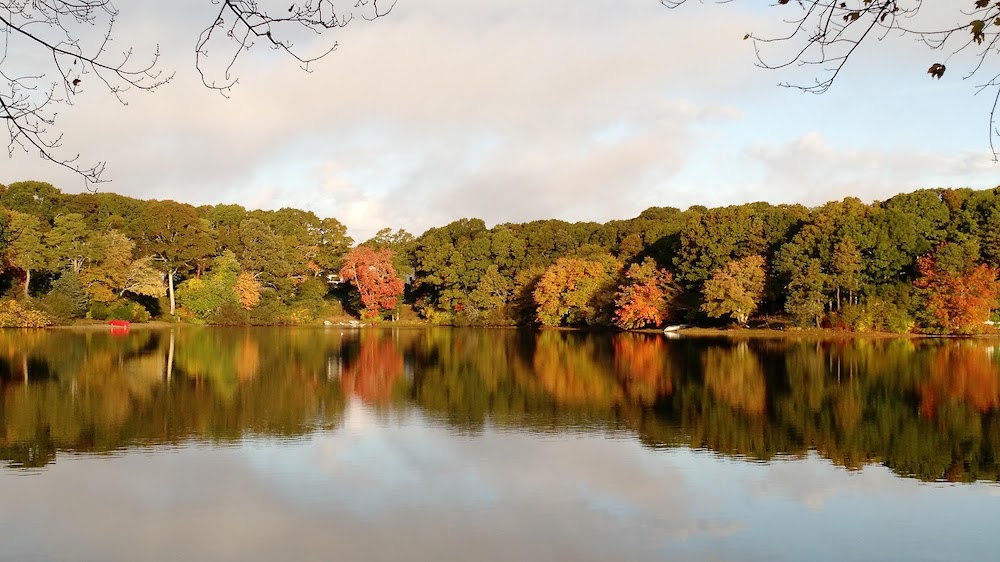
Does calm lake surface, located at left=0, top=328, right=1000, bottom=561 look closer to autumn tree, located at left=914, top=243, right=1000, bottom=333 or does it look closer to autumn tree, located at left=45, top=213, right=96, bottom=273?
autumn tree, located at left=914, top=243, right=1000, bottom=333

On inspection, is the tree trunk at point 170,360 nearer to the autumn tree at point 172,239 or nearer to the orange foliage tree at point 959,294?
the autumn tree at point 172,239

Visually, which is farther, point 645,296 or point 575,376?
point 645,296

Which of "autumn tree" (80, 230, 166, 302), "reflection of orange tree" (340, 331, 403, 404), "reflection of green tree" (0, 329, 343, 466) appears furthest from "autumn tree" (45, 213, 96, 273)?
"reflection of orange tree" (340, 331, 403, 404)

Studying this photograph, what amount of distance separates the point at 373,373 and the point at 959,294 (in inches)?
1120

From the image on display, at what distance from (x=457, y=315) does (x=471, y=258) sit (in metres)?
4.20

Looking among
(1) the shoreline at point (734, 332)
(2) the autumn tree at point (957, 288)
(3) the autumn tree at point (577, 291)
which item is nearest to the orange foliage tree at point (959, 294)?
(2) the autumn tree at point (957, 288)

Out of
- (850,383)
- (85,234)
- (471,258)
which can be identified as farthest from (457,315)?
(850,383)

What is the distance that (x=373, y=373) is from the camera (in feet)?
73.2

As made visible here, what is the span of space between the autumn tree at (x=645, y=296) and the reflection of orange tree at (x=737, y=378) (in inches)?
631

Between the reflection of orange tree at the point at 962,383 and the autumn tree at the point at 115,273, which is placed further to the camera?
the autumn tree at the point at 115,273

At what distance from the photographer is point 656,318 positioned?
154 ft

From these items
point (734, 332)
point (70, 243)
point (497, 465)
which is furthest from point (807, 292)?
point (70, 243)

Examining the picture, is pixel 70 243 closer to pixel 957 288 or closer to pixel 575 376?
pixel 575 376

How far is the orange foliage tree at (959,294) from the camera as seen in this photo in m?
36.9
